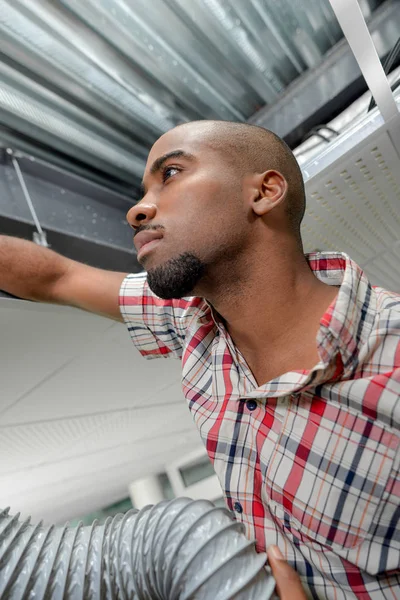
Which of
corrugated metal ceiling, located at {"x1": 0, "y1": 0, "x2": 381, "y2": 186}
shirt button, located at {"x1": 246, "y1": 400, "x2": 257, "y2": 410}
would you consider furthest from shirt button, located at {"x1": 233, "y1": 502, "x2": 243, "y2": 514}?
corrugated metal ceiling, located at {"x1": 0, "y1": 0, "x2": 381, "y2": 186}

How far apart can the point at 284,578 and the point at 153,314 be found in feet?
2.61

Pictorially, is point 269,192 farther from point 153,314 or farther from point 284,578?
point 284,578

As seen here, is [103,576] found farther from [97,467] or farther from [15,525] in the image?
[97,467]

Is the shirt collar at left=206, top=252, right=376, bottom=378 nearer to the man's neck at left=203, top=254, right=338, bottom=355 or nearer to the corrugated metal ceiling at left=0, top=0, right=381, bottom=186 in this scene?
the man's neck at left=203, top=254, right=338, bottom=355

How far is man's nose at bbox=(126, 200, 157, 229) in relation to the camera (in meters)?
1.12

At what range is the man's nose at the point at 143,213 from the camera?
1122 millimetres

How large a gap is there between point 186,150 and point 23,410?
4.28ft

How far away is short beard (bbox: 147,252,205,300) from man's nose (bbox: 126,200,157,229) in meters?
0.15

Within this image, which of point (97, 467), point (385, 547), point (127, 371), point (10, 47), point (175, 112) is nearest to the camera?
point (385, 547)

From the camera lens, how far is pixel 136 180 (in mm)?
1744

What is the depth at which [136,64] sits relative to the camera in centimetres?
133

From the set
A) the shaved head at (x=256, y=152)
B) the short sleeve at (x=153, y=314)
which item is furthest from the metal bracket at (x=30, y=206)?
the shaved head at (x=256, y=152)

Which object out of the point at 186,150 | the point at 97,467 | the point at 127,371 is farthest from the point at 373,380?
the point at 97,467

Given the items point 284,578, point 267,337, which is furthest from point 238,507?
point 267,337
